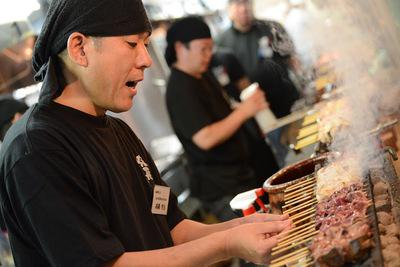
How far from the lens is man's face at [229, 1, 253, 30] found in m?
7.19

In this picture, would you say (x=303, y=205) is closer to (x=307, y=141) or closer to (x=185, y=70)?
(x=307, y=141)

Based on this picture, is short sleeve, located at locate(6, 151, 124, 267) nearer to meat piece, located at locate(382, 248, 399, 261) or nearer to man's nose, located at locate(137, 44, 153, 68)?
man's nose, located at locate(137, 44, 153, 68)

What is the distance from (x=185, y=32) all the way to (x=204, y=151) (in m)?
1.14

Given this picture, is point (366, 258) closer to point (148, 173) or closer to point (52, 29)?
point (148, 173)

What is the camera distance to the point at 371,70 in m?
4.30

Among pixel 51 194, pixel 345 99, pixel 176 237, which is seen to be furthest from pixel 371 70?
pixel 51 194

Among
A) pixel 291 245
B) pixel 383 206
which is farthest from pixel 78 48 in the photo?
pixel 383 206

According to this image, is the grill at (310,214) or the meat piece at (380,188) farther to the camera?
the meat piece at (380,188)

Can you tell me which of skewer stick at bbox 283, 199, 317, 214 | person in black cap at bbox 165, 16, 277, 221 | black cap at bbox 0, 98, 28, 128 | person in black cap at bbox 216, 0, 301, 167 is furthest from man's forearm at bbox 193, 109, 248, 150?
skewer stick at bbox 283, 199, 317, 214

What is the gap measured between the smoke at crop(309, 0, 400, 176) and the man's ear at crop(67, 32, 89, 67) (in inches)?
59.4

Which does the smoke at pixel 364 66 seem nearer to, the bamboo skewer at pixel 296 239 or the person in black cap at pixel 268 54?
the bamboo skewer at pixel 296 239

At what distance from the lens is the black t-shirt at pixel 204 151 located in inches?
191

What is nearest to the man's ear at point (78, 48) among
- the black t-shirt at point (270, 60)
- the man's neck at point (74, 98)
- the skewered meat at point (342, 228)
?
the man's neck at point (74, 98)

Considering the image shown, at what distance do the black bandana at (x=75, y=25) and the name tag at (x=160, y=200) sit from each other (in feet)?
2.32
